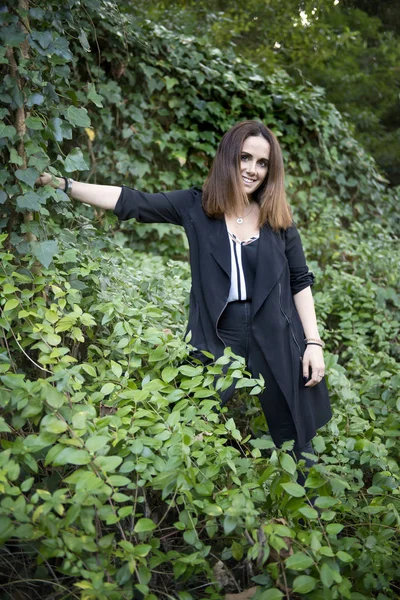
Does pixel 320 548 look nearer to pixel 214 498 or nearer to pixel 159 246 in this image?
pixel 214 498

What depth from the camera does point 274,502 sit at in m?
1.89

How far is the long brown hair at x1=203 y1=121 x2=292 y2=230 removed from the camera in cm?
244

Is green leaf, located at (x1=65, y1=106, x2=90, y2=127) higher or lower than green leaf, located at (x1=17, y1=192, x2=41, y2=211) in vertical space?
higher

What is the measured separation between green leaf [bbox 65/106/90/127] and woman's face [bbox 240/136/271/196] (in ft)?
2.26

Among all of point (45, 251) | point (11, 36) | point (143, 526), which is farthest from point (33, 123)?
point (143, 526)

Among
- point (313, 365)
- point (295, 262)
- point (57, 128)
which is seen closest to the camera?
point (57, 128)

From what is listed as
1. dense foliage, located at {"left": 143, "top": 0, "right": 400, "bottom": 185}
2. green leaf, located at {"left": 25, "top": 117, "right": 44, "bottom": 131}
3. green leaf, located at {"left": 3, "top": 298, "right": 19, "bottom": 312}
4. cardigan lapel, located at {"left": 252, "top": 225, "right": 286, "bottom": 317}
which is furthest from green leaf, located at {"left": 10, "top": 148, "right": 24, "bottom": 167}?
dense foliage, located at {"left": 143, "top": 0, "right": 400, "bottom": 185}

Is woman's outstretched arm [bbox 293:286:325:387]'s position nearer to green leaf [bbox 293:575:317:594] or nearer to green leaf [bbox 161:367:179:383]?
green leaf [bbox 161:367:179:383]

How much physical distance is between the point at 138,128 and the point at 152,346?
131 inches

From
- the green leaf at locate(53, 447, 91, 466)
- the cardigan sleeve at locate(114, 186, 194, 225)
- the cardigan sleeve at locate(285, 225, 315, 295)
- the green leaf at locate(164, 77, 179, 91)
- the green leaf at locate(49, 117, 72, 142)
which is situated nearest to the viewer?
the green leaf at locate(53, 447, 91, 466)

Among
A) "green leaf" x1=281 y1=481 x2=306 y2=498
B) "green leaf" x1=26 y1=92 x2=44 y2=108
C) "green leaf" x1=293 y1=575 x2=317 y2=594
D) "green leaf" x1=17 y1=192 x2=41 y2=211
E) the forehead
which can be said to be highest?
"green leaf" x1=26 y1=92 x2=44 y2=108

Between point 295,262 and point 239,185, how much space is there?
441 millimetres

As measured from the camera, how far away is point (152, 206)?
240 centimetres

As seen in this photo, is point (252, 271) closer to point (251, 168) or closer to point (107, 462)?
point (251, 168)
